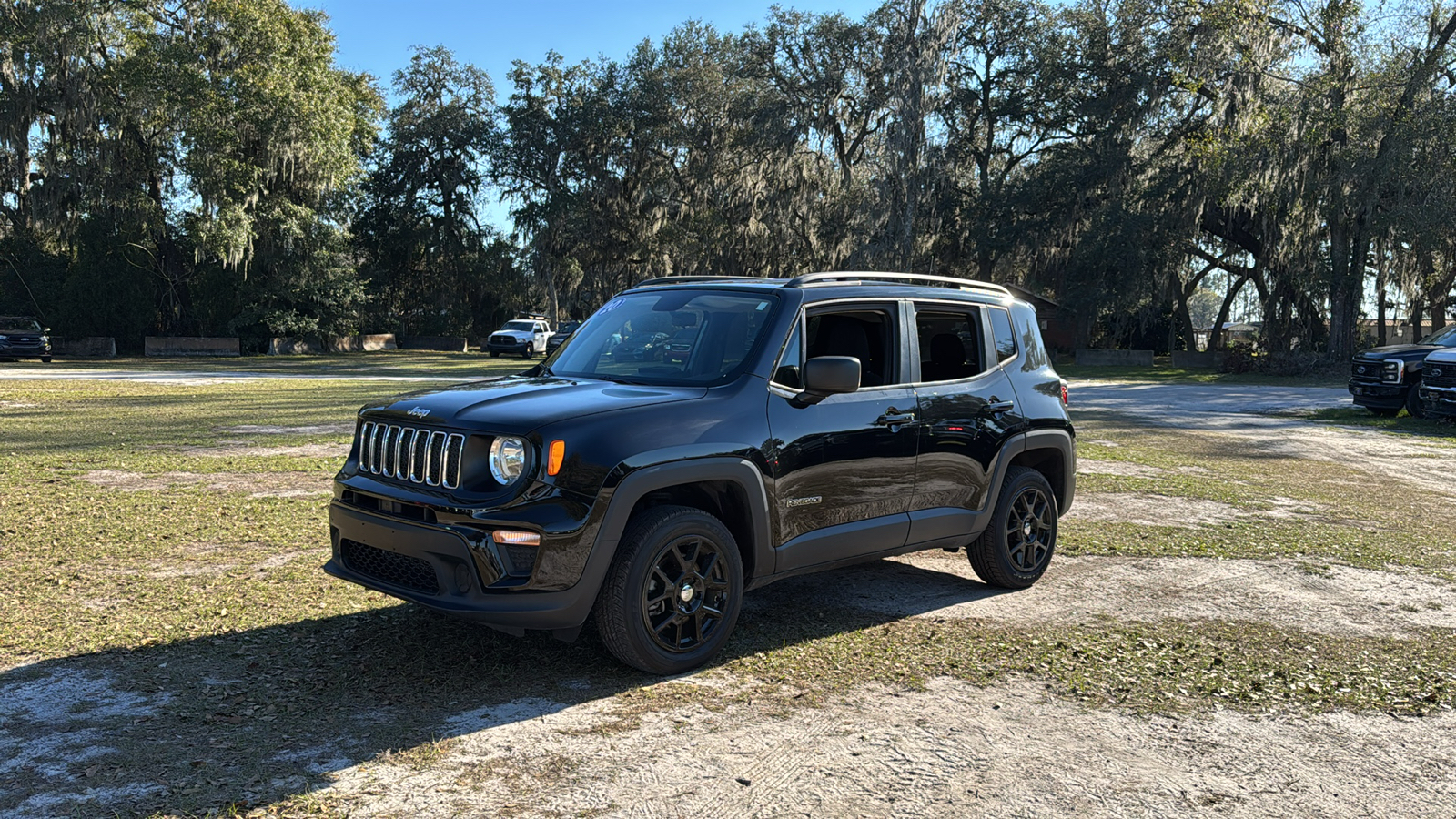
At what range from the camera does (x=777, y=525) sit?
517 cm

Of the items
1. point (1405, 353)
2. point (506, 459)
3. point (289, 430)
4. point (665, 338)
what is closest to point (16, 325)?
point (289, 430)

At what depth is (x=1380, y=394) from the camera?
20359 mm

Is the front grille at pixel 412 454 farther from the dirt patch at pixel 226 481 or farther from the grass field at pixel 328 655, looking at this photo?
the dirt patch at pixel 226 481

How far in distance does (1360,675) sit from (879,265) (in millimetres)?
37376

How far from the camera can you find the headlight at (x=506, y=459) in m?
4.54

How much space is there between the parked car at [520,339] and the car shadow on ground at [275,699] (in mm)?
41652

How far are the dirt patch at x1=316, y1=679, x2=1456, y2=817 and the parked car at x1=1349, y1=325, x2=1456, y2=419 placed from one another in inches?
712

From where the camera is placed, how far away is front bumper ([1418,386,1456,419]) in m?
18.3

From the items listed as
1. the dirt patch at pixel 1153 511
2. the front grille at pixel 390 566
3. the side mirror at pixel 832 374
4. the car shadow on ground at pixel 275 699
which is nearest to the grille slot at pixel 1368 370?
the dirt patch at pixel 1153 511

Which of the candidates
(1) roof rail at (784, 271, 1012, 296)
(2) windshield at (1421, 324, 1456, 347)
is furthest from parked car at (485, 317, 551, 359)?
Answer: (1) roof rail at (784, 271, 1012, 296)

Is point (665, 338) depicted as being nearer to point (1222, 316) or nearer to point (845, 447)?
point (845, 447)

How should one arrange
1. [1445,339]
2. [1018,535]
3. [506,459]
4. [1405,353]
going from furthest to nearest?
[1405,353] < [1445,339] < [1018,535] < [506,459]

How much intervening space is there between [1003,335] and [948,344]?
60 cm

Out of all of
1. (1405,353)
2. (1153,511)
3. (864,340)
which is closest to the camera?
(864,340)
